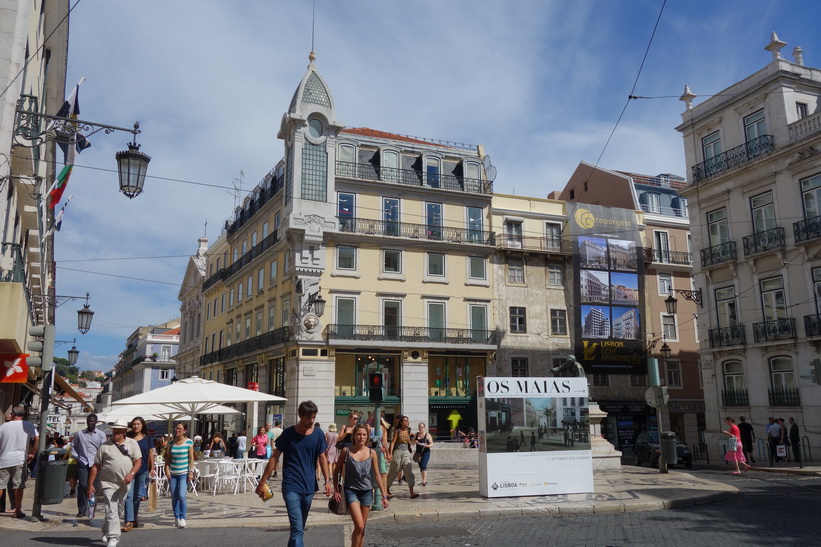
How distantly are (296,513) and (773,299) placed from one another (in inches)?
954

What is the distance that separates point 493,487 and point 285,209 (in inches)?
919

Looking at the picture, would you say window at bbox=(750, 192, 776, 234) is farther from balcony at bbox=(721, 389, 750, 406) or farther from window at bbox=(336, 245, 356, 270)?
window at bbox=(336, 245, 356, 270)

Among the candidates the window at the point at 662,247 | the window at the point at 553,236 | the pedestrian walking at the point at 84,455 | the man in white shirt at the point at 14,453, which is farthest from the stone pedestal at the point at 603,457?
the window at the point at 662,247

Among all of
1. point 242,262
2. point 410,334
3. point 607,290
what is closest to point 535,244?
point 607,290

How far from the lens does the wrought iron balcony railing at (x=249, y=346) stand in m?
33.2

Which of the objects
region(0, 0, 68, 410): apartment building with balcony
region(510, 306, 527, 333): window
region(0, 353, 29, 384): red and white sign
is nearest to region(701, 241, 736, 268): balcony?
region(510, 306, 527, 333): window

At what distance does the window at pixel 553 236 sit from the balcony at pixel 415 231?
324 centimetres

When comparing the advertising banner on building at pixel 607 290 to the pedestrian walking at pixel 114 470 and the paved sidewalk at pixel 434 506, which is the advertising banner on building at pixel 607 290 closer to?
the paved sidewalk at pixel 434 506

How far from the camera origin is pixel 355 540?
7289mm

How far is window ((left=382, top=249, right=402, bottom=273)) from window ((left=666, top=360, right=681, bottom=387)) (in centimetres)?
1654

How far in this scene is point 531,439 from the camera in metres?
13.3

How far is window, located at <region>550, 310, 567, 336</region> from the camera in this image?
3669cm

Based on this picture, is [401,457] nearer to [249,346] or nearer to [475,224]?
[475,224]

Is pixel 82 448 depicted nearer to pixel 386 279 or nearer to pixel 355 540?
pixel 355 540
